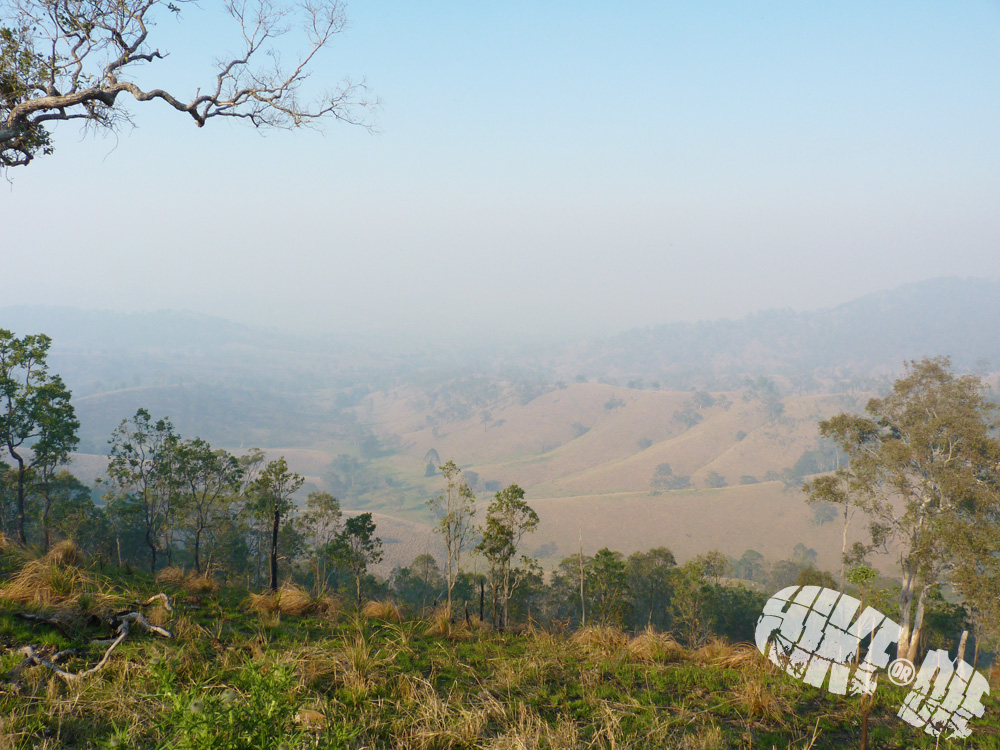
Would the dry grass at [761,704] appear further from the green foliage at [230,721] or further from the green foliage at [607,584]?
the green foliage at [607,584]

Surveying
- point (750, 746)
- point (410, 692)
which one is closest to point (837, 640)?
point (750, 746)

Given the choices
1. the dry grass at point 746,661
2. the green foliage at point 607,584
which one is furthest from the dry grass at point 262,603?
the green foliage at point 607,584

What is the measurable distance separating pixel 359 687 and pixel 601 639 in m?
4.24

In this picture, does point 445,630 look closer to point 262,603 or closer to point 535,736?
point 262,603

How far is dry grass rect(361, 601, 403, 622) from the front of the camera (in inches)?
327

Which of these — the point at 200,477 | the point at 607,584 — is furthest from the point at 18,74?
the point at 607,584

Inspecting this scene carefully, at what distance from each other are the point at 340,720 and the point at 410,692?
2.85 feet

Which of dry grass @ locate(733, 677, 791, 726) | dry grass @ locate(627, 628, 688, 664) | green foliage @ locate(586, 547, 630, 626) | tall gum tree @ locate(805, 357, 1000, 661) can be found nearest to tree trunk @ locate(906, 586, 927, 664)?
tall gum tree @ locate(805, 357, 1000, 661)

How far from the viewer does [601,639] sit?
25.4ft

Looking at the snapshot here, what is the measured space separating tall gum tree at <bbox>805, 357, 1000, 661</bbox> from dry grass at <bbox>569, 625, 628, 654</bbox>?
17.6m

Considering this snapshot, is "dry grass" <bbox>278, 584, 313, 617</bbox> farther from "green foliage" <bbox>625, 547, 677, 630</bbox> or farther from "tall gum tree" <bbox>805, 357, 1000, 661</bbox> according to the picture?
"green foliage" <bbox>625, 547, 677, 630</bbox>

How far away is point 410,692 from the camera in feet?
16.5

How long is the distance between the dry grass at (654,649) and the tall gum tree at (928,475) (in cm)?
1693

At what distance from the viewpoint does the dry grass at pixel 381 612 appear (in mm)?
8305
